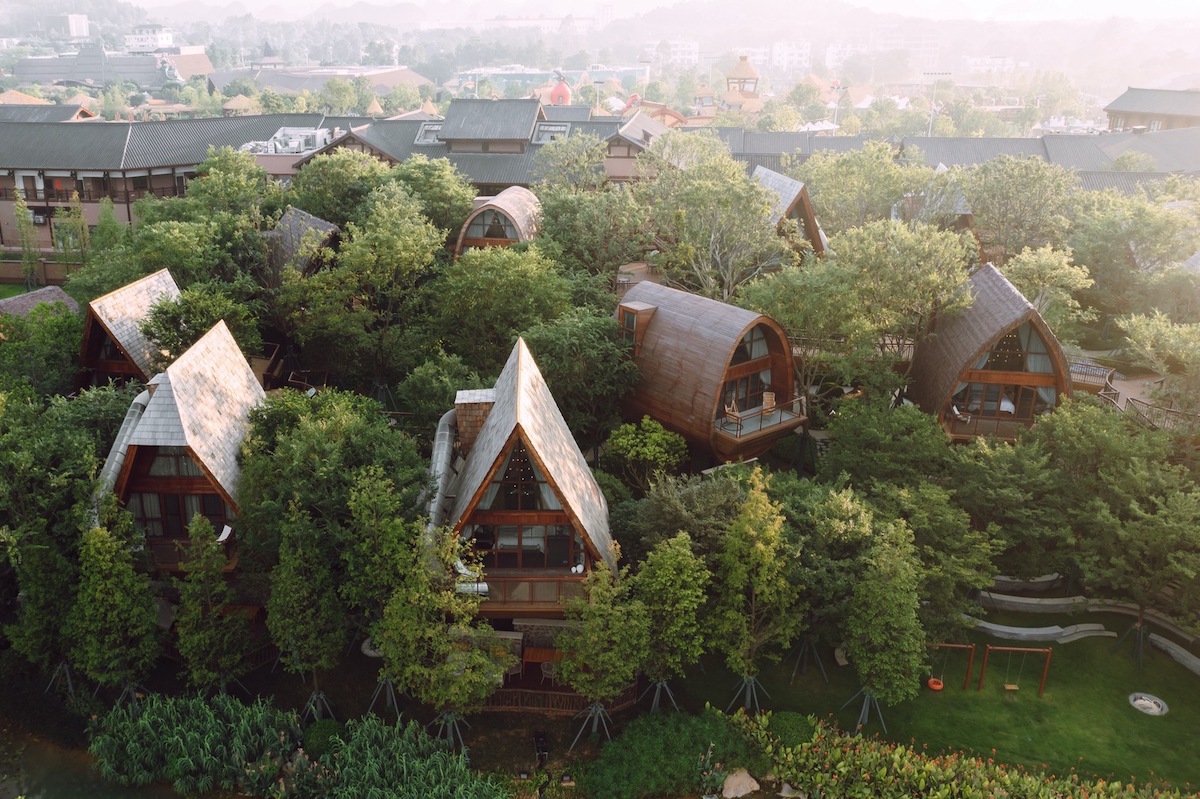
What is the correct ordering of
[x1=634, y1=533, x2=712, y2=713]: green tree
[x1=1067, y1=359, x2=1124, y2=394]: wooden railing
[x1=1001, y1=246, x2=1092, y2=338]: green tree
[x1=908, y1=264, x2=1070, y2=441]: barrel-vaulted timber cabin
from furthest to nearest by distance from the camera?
[x1=1067, y1=359, x2=1124, y2=394]: wooden railing → [x1=1001, y1=246, x2=1092, y2=338]: green tree → [x1=908, y1=264, x2=1070, y2=441]: barrel-vaulted timber cabin → [x1=634, y1=533, x2=712, y2=713]: green tree

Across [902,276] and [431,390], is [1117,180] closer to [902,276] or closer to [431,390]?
[902,276]

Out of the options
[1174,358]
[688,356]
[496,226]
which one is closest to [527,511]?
[688,356]

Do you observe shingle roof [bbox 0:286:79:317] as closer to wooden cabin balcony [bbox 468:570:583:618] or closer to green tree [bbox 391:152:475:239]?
green tree [bbox 391:152:475:239]

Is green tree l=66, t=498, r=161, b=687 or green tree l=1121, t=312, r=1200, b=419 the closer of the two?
green tree l=66, t=498, r=161, b=687

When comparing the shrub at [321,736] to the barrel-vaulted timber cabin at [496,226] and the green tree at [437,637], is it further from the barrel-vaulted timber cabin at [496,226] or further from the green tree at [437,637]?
the barrel-vaulted timber cabin at [496,226]

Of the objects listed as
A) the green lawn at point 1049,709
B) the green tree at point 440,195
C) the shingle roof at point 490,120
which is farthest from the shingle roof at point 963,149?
the green lawn at point 1049,709

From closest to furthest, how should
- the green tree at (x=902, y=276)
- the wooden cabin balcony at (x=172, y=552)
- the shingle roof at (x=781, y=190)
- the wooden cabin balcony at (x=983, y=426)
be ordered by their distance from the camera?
the wooden cabin balcony at (x=172, y=552) → the wooden cabin balcony at (x=983, y=426) → the green tree at (x=902, y=276) → the shingle roof at (x=781, y=190)

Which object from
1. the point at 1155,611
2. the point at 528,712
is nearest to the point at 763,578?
the point at 528,712

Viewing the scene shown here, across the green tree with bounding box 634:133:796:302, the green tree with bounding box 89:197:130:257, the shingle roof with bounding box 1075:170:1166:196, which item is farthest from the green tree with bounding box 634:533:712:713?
the shingle roof with bounding box 1075:170:1166:196
